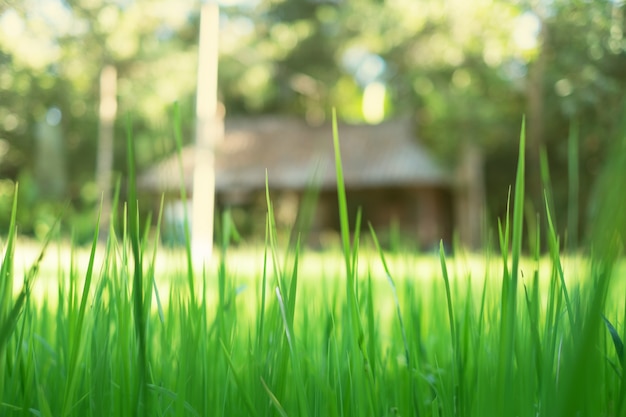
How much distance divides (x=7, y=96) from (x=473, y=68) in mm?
9782

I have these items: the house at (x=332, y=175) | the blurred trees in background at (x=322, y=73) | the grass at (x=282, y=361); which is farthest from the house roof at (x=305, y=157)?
the grass at (x=282, y=361)

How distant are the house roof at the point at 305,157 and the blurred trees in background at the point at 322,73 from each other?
2.44 ft

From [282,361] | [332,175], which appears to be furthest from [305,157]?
[282,361]

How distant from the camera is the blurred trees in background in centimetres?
1117

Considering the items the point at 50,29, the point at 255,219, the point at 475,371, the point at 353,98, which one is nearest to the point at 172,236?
the point at 475,371

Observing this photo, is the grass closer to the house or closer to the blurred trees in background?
the blurred trees in background

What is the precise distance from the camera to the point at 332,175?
17578 millimetres

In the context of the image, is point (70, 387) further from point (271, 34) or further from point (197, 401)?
point (271, 34)

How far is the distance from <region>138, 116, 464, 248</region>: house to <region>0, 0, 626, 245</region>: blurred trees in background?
0.90 metres

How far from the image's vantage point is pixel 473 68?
46.9 ft

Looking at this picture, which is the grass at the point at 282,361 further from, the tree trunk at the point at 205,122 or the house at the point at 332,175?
the house at the point at 332,175

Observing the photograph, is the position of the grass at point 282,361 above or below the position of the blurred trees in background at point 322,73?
below

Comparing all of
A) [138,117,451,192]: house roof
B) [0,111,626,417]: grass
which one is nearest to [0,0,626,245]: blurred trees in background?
[138,117,451,192]: house roof

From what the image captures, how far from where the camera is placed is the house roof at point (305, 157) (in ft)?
55.0
